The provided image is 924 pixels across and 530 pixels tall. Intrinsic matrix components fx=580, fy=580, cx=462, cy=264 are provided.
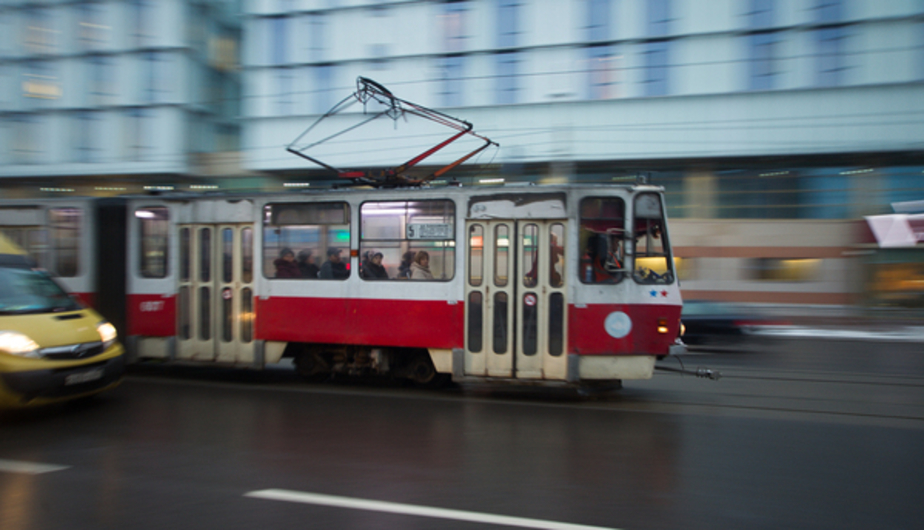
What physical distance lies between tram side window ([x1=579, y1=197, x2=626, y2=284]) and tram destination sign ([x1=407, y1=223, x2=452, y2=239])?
1675mm

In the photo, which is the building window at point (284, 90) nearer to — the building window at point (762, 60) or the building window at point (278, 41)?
the building window at point (278, 41)

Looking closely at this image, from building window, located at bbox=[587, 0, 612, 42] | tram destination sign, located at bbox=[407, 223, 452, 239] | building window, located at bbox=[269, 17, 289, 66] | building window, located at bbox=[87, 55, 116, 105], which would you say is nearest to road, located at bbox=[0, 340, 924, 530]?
tram destination sign, located at bbox=[407, 223, 452, 239]

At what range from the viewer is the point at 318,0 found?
21672 mm

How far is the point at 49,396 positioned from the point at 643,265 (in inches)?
259

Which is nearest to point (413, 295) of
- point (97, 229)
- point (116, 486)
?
point (116, 486)

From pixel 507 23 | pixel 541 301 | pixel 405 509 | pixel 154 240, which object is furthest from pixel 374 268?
pixel 507 23

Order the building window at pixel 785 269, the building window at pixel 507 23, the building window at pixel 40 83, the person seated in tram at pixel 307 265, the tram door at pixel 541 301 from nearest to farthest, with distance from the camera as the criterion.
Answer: the tram door at pixel 541 301 < the person seated in tram at pixel 307 265 < the building window at pixel 507 23 < the building window at pixel 785 269 < the building window at pixel 40 83

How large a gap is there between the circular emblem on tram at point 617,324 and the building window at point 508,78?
1455cm

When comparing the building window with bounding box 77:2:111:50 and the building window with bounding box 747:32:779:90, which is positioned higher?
the building window with bounding box 77:2:111:50

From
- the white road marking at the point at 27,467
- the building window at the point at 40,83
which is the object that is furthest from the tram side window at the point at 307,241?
the building window at the point at 40,83

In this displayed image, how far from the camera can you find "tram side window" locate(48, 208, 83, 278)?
892cm

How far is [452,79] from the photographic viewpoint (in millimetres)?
20516

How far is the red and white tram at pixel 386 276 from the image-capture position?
6973mm

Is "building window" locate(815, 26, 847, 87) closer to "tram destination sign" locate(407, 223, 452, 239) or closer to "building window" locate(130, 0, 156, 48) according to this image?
"tram destination sign" locate(407, 223, 452, 239)
